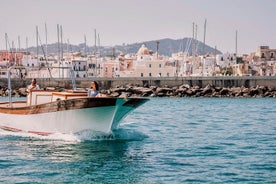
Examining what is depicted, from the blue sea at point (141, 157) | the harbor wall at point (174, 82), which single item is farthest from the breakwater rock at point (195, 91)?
the blue sea at point (141, 157)

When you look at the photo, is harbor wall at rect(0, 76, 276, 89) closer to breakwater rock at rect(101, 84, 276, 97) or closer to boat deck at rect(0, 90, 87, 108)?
breakwater rock at rect(101, 84, 276, 97)

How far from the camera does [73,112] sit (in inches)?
792

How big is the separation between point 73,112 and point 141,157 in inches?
164

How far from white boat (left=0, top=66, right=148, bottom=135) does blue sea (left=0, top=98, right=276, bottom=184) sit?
0.36 metres

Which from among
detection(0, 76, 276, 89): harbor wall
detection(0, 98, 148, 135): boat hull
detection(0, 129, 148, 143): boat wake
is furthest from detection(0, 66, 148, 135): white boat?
detection(0, 76, 276, 89): harbor wall

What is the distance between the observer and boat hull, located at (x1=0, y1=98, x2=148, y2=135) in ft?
65.3

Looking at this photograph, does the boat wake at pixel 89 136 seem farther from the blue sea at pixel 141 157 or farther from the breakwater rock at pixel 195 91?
the breakwater rock at pixel 195 91

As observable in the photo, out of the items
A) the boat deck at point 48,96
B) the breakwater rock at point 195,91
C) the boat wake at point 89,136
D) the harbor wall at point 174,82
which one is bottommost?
the breakwater rock at point 195,91

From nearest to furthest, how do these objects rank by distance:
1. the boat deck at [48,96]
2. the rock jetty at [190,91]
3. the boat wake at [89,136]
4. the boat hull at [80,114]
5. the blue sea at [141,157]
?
the blue sea at [141,157], the boat hull at [80,114], the boat wake at [89,136], the boat deck at [48,96], the rock jetty at [190,91]

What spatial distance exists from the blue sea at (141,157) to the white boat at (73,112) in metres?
0.36

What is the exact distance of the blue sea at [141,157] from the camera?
547 inches

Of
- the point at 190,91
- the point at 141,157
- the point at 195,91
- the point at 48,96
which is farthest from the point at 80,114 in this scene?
the point at 195,91

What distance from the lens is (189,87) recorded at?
7775 centimetres

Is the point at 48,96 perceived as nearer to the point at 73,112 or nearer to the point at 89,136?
the point at 73,112
